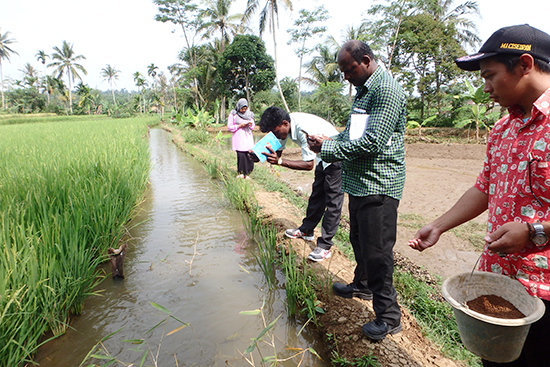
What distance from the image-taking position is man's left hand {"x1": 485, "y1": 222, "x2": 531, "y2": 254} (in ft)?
2.84

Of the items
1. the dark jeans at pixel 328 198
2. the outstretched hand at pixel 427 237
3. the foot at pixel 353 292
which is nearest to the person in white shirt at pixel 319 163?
the dark jeans at pixel 328 198

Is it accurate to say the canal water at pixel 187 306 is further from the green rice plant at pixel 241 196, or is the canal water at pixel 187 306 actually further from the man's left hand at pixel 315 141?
the man's left hand at pixel 315 141

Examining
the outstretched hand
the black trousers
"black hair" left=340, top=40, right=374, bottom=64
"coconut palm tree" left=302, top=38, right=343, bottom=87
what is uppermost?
"coconut palm tree" left=302, top=38, right=343, bottom=87

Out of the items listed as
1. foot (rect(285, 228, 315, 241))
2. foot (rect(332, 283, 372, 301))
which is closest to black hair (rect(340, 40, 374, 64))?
foot (rect(332, 283, 372, 301))

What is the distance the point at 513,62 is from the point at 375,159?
745mm

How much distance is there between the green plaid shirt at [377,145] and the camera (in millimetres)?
1501

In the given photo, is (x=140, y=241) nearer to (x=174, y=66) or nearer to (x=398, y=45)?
(x=398, y=45)

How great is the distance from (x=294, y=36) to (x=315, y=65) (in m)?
2.73

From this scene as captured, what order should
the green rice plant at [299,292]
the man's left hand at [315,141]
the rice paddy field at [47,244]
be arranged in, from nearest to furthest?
the rice paddy field at [47,244], the man's left hand at [315,141], the green rice plant at [299,292]

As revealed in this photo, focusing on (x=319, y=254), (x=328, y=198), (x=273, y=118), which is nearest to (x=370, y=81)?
(x=273, y=118)

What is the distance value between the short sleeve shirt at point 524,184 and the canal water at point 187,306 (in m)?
1.13

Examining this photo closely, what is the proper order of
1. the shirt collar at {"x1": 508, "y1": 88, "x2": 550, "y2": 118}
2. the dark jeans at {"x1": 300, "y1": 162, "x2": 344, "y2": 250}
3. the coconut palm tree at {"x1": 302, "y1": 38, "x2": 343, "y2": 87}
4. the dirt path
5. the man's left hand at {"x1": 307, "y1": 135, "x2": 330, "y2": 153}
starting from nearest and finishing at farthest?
1. the shirt collar at {"x1": 508, "y1": 88, "x2": 550, "y2": 118}
2. the dirt path
3. the man's left hand at {"x1": 307, "y1": 135, "x2": 330, "y2": 153}
4. the dark jeans at {"x1": 300, "y1": 162, "x2": 344, "y2": 250}
5. the coconut palm tree at {"x1": 302, "y1": 38, "x2": 343, "y2": 87}

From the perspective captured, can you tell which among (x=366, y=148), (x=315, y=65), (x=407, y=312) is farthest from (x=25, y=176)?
(x=315, y=65)

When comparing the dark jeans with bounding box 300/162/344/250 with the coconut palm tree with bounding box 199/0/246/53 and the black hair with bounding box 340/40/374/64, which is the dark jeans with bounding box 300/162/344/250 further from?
the coconut palm tree with bounding box 199/0/246/53
